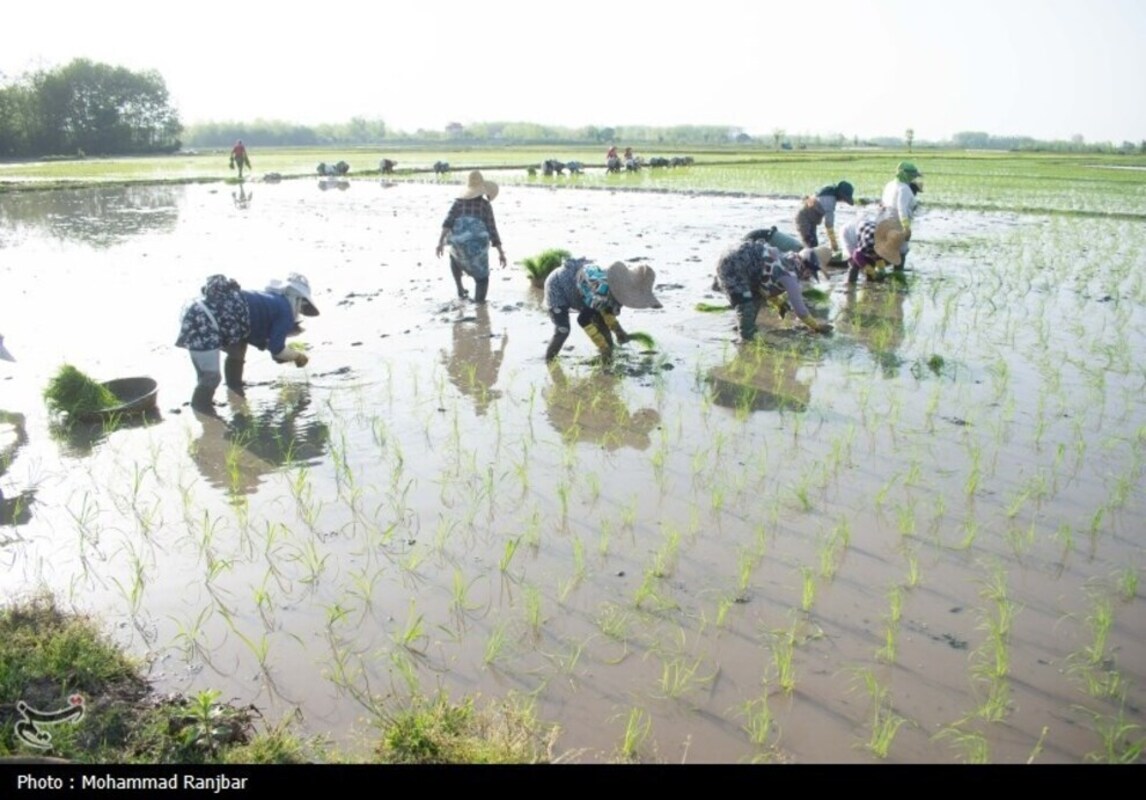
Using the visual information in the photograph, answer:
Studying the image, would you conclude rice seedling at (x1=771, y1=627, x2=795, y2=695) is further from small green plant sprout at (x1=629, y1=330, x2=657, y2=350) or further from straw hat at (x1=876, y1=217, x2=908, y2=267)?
straw hat at (x1=876, y1=217, x2=908, y2=267)

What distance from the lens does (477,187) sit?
24.4 ft

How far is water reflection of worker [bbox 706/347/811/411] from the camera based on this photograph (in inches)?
198

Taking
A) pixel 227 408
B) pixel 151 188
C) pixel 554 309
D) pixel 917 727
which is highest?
pixel 151 188

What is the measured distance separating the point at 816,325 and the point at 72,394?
16.8ft

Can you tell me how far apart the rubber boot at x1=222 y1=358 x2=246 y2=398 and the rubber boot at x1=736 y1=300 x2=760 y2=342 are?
11.7 feet

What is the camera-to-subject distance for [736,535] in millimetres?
3398

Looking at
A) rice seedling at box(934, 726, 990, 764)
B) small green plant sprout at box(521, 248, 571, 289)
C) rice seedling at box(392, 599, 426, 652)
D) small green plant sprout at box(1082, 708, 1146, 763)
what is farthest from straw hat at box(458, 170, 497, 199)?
small green plant sprout at box(1082, 708, 1146, 763)

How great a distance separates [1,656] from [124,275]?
8.07 m

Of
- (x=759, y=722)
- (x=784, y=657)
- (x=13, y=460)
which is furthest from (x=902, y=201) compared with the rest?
(x=13, y=460)

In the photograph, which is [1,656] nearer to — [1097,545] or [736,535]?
[736,535]

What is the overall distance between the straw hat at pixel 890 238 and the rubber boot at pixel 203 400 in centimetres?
639

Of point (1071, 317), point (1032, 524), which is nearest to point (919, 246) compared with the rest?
point (1071, 317)

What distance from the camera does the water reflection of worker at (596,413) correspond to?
14.9 feet

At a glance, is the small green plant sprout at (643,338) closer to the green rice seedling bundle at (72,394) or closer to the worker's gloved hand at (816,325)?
the worker's gloved hand at (816,325)
